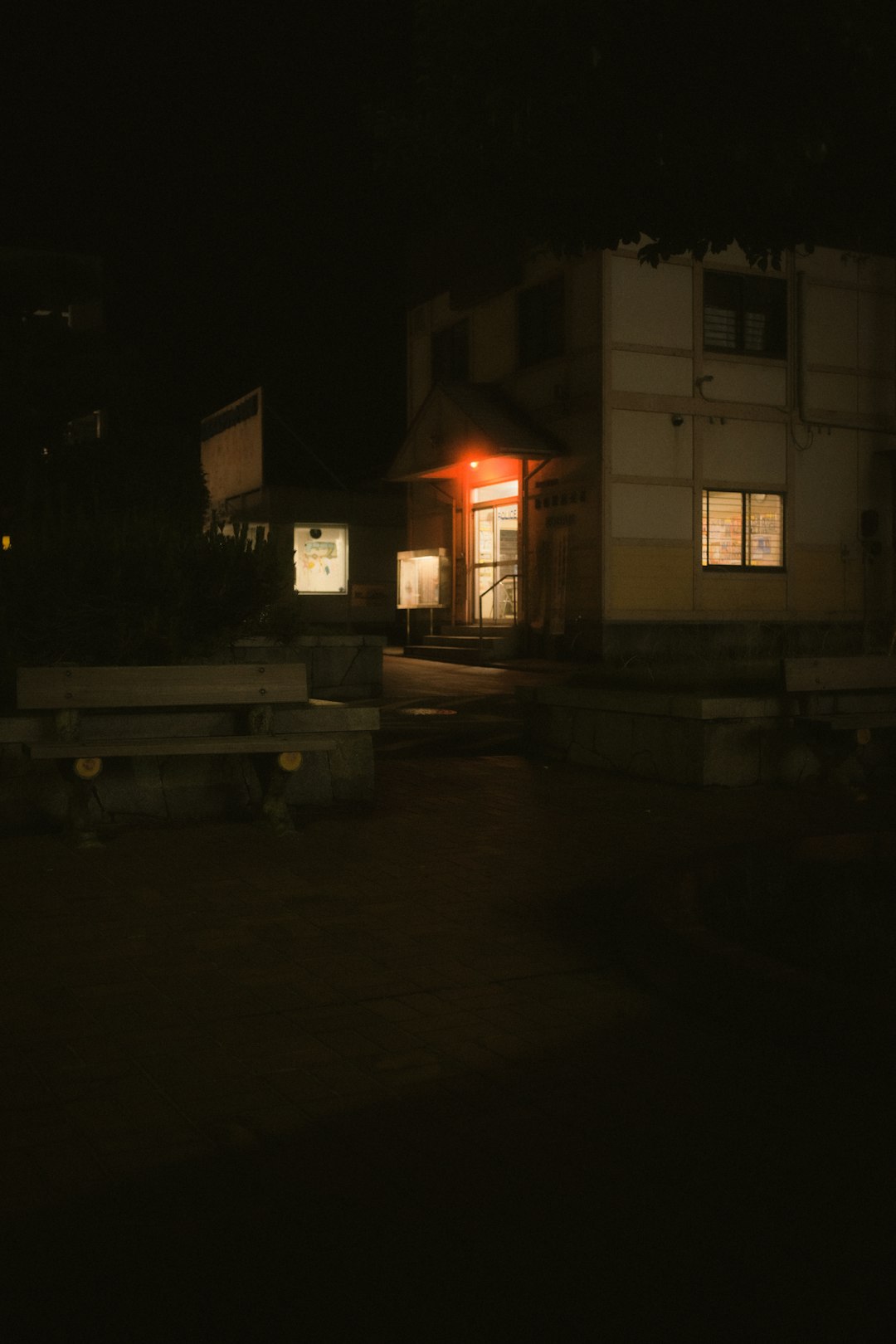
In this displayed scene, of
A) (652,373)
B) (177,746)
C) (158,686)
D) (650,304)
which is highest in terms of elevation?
(650,304)

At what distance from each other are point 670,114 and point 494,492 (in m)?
20.0

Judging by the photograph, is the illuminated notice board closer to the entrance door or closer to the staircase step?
the entrance door

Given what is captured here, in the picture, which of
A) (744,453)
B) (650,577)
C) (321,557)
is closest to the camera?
(650,577)

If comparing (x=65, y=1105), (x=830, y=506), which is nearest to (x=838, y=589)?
(x=830, y=506)

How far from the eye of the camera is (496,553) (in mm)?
24875

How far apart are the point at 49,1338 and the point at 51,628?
267 inches

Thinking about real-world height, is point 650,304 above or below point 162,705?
above

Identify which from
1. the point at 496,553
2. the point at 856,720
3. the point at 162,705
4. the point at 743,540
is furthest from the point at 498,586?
the point at 162,705

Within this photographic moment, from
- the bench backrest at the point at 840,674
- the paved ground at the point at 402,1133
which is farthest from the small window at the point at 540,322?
the paved ground at the point at 402,1133

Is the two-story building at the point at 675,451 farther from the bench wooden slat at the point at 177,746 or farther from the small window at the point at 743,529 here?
the bench wooden slat at the point at 177,746

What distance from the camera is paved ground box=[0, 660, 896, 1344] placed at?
2.61m

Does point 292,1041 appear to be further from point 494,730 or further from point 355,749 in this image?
point 494,730

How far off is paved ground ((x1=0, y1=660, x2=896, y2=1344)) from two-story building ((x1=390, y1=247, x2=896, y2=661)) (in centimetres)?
1526

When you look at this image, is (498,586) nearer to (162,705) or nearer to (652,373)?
(652,373)
